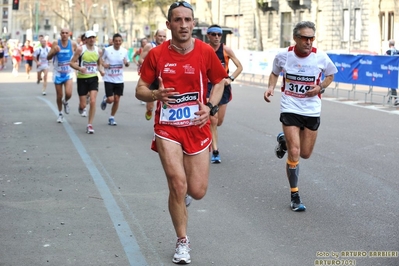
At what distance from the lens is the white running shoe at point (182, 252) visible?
5750 mm

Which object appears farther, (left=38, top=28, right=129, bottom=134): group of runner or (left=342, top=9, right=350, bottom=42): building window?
(left=342, top=9, right=350, bottom=42): building window

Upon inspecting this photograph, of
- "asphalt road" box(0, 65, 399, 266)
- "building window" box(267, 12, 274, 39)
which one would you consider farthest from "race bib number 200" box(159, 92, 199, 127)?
"building window" box(267, 12, 274, 39)

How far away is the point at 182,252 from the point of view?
228 inches

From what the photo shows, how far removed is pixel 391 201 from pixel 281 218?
1.48m

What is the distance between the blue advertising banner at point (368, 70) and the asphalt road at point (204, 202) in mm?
5679

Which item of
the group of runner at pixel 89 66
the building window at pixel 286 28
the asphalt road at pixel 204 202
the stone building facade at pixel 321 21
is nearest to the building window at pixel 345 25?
the stone building facade at pixel 321 21

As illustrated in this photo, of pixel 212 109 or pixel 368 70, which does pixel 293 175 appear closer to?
pixel 212 109

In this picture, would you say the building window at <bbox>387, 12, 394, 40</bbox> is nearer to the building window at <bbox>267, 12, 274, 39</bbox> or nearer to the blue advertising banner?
the building window at <bbox>267, 12, 274, 39</bbox>

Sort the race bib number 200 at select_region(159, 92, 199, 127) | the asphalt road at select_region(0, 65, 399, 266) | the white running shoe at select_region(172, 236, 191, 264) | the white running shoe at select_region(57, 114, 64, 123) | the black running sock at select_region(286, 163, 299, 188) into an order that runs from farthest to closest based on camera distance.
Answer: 1. the white running shoe at select_region(57, 114, 64, 123)
2. the black running sock at select_region(286, 163, 299, 188)
3. the asphalt road at select_region(0, 65, 399, 266)
4. the race bib number 200 at select_region(159, 92, 199, 127)
5. the white running shoe at select_region(172, 236, 191, 264)

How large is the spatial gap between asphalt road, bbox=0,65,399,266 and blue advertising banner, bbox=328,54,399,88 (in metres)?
5.68

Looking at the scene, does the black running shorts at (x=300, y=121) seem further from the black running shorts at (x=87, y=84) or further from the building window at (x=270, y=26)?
the building window at (x=270, y=26)

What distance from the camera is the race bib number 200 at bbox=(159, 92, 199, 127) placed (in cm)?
588

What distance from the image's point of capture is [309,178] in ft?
31.7

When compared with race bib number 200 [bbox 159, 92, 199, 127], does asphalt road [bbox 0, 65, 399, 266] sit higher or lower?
lower
